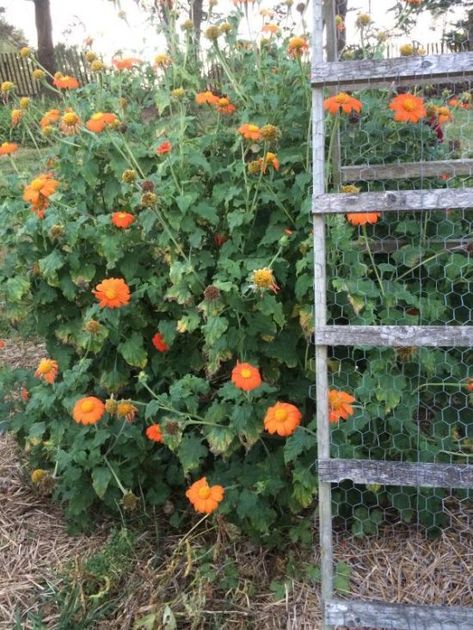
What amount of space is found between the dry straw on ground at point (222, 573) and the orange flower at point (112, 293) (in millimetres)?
843

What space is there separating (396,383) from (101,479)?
1.04m

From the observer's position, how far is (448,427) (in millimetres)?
2469

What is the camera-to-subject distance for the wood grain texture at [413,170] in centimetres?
237

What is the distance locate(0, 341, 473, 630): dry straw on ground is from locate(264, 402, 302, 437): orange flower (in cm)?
51

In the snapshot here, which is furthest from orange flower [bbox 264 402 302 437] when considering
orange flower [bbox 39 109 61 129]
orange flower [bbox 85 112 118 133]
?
orange flower [bbox 39 109 61 129]

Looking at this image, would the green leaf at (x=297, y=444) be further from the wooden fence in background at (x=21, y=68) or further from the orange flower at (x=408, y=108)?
the wooden fence in background at (x=21, y=68)

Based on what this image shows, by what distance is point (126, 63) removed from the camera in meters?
2.62

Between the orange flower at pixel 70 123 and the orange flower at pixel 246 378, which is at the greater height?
the orange flower at pixel 70 123

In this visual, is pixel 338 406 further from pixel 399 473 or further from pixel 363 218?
pixel 363 218

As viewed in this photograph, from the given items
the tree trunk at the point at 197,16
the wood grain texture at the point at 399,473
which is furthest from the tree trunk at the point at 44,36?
the wood grain texture at the point at 399,473

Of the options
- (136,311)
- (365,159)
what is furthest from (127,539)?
(365,159)

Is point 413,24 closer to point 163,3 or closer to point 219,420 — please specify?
point 163,3

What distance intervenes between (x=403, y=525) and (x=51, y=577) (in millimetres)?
1267

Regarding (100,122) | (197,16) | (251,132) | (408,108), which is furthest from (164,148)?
(197,16)
